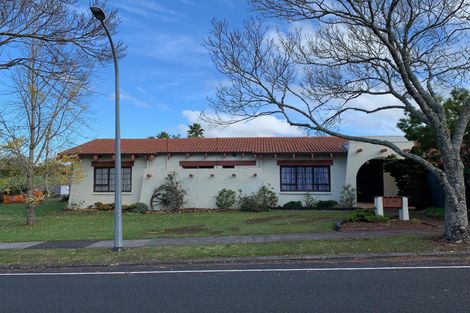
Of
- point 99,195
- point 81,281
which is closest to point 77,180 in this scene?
point 99,195

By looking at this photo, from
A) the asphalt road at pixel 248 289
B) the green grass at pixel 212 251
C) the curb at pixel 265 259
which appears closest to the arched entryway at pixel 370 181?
the green grass at pixel 212 251

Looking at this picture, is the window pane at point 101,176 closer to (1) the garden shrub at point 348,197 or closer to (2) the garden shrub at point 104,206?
(2) the garden shrub at point 104,206

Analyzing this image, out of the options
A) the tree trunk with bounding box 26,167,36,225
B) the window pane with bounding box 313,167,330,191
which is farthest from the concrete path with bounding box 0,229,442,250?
the window pane with bounding box 313,167,330,191

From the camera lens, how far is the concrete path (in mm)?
13109

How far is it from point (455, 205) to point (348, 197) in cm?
1289

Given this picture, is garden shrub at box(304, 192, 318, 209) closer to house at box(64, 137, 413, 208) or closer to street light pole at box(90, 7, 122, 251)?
house at box(64, 137, 413, 208)

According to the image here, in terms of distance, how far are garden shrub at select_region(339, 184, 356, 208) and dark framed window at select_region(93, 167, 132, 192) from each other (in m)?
12.7

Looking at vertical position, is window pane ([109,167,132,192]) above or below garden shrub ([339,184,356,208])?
above

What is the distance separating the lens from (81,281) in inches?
342

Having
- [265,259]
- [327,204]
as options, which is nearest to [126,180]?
[327,204]

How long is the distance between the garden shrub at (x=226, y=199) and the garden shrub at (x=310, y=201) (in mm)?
4068

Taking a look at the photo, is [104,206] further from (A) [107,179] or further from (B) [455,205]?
(B) [455,205]

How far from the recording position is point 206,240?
44.5ft

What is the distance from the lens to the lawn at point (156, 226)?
15383 mm
